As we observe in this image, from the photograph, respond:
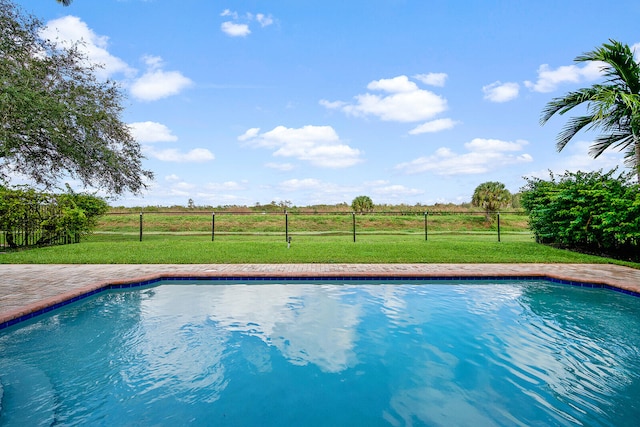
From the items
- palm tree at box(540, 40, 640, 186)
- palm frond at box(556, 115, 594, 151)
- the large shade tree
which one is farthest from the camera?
palm frond at box(556, 115, 594, 151)

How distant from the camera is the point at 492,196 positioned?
24.8 meters

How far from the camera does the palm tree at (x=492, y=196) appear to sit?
24.7 metres

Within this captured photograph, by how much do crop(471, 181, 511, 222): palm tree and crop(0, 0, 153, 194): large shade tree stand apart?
2332 cm

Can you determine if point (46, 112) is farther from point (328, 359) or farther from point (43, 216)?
point (43, 216)

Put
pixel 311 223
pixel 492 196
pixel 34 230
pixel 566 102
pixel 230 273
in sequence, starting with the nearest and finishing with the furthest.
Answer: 1. pixel 230 273
2. pixel 566 102
3. pixel 34 230
4. pixel 311 223
5. pixel 492 196

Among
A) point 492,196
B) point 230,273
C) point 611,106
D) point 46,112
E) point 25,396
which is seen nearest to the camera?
point 25,396

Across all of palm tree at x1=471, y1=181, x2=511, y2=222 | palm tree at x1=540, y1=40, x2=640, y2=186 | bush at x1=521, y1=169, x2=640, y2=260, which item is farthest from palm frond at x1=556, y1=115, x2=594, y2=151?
palm tree at x1=471, y1=181, x2=511, y2=222

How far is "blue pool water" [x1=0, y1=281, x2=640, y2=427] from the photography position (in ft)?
9.24

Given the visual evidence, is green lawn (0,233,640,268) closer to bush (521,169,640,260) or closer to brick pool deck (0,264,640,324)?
brick pool deck (0,264,640,324)

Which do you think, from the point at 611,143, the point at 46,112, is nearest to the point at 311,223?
the point at 611,143

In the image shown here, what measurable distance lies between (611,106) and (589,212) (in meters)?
2.57

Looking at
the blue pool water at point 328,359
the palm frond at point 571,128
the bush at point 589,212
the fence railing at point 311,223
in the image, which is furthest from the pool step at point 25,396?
the fence railing at point 311,223

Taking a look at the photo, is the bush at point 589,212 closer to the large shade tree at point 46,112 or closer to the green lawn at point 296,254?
the green lawn at point 296,254

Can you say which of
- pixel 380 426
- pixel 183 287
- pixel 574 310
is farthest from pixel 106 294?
pixel 574 310
